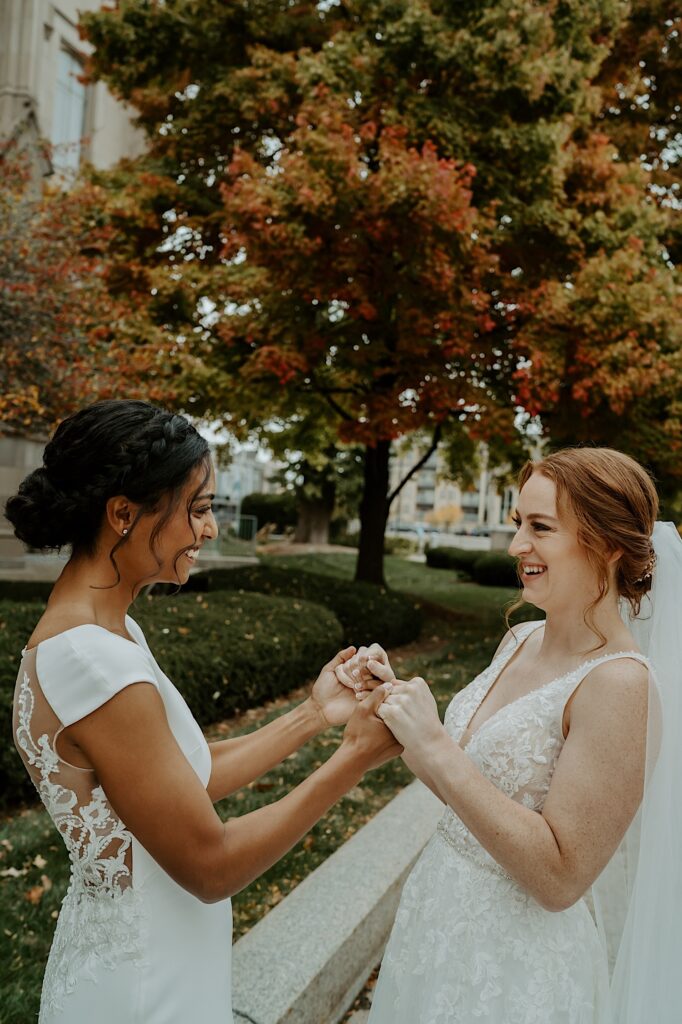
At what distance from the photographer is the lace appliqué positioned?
1.79 meters

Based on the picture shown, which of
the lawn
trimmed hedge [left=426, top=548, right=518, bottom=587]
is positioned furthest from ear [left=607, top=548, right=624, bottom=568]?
trimmed hedge [left=426, top=548, right=518, bottom=587]

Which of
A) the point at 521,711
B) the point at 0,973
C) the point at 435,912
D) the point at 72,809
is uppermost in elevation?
the point at 521,711

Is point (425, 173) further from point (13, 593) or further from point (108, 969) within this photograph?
point (108, 969)

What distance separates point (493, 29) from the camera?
10.5m

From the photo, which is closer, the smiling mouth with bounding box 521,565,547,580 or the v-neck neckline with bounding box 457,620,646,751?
the v-neck neckline with bounding box 457,620,646,751

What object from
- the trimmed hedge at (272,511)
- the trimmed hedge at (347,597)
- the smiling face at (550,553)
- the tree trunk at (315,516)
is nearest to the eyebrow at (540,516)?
the smiling face at (550,553)

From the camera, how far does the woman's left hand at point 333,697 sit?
8.36ft

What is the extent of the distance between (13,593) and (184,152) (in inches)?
282

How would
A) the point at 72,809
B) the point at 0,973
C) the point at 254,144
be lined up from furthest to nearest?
the point at 254,144 → the point at 0,973 → the point at 72,809

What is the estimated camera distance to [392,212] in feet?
33.0

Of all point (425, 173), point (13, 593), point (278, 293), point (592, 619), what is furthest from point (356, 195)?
point (592, 619)

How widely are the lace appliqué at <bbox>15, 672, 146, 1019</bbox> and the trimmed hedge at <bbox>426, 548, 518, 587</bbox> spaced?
2152cm

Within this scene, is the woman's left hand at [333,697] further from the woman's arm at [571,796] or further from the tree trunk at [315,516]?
the tree trunk at [315,516]

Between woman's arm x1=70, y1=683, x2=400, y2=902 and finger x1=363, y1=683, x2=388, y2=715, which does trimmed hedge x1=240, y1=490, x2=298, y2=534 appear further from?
woman's arm x1=70, y1=683, x2=400, y2=902
